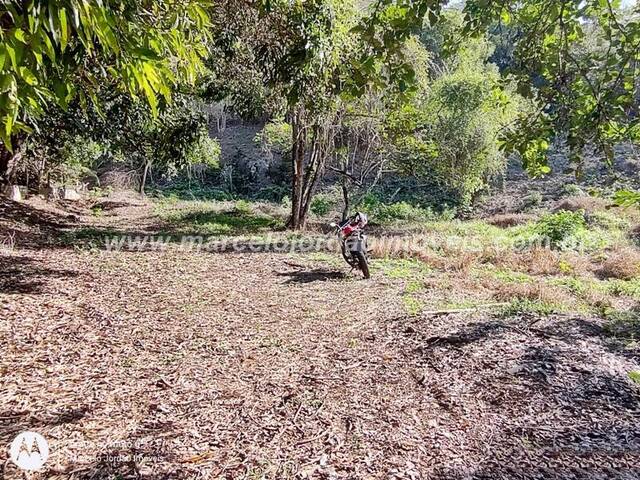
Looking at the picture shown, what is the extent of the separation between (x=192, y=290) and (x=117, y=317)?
1.39m

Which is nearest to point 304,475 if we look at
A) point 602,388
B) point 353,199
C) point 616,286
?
point 602,388

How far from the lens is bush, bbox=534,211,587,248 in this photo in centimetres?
1047

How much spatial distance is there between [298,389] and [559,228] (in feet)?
32.1

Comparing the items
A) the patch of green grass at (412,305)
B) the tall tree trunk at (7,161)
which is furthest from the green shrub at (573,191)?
the tall tree trunk at (7,161)

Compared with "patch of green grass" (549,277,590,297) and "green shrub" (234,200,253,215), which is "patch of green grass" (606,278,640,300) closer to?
"patch of green grass" (549,277,590,297)

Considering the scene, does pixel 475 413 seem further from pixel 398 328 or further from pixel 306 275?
pixel 306 275

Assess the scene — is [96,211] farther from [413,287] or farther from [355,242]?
[413,287]

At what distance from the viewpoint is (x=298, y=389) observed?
3057 millimetres

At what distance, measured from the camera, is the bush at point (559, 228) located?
10.5 m

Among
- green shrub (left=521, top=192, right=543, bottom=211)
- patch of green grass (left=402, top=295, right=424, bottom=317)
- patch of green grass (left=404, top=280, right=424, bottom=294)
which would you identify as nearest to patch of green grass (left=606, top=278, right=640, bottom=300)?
patch of green grass (left=404, top=280, right=424, bottom=294)

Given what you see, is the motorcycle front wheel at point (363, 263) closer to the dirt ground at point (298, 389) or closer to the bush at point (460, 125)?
the dirt ground at point (298, 389)

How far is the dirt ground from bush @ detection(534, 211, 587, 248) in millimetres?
6750

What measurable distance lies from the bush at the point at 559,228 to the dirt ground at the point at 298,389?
A: 6.75 m

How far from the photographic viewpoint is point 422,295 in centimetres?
562
